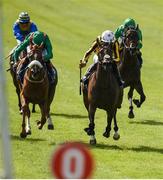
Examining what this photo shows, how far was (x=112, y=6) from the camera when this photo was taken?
2281 inches

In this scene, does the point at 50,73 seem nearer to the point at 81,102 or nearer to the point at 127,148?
the point at 127,148

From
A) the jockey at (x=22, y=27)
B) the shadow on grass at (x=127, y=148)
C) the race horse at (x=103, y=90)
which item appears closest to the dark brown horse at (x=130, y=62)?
the jockey at (x=22, y=27)

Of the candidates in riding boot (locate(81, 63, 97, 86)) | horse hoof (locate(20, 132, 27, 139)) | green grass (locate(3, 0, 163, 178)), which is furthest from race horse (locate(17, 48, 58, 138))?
riding boot (locate(81, 63, 97, 86))

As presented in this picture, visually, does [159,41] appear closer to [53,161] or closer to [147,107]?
[147,107]

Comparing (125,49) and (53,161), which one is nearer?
(53,161)

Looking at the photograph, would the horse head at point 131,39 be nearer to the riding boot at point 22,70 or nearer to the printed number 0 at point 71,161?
the riding boot at point 22,70

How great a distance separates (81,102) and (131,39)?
21.6ft

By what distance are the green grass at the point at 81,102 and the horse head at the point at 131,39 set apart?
218 cm

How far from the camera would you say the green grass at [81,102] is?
14.8 metres

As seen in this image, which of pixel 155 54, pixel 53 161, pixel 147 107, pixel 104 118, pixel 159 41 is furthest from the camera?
pixel 159 41

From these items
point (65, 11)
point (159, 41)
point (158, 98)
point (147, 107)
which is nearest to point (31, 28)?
point (147, 107)

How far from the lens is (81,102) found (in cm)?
2622

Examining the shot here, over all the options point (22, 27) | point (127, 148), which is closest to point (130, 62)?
point (22, 27)

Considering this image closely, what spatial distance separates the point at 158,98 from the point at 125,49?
8.09m
